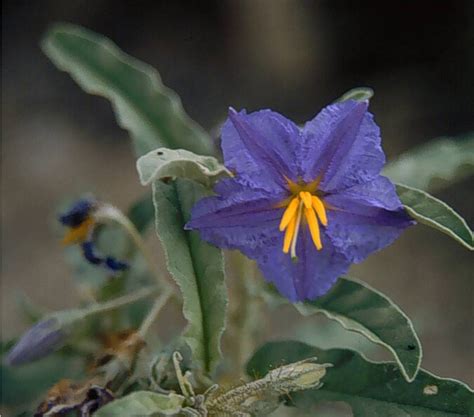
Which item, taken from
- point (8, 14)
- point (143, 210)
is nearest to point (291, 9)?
point (8, 14)

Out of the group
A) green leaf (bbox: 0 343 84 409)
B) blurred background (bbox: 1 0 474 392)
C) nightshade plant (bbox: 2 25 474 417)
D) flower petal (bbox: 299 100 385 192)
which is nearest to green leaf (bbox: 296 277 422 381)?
nightshade plant (bbox: 2 25 474 417)

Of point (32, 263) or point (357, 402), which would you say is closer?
point (357, 402)

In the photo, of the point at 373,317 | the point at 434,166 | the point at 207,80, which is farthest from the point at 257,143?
the point at 207,80

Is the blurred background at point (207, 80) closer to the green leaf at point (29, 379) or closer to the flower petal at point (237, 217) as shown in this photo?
the green leaf at point (29, 379)

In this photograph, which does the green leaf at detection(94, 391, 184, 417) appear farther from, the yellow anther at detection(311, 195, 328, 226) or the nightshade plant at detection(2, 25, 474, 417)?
the yellow anther at detection(311, 195, 328, 226)

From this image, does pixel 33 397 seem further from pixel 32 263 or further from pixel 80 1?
pixel 80 1

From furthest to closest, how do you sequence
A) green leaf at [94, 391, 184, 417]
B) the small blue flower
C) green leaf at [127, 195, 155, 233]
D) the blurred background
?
the blurred background → green leaf at [127, 195, 155, 233] → the small blue flower → green leaf at [94, 391, 184, 417]

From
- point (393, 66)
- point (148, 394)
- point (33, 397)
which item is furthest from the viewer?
point (393, 66)
